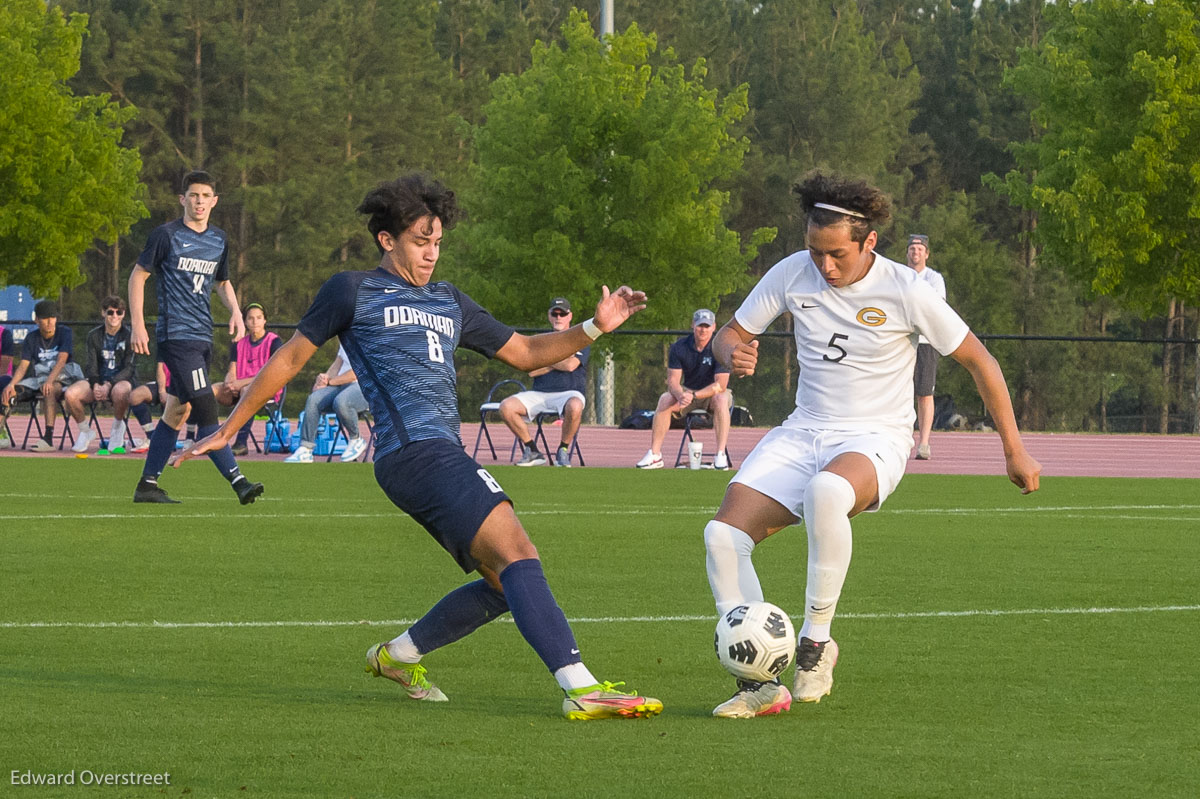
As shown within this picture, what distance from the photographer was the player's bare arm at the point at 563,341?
19.3 ft

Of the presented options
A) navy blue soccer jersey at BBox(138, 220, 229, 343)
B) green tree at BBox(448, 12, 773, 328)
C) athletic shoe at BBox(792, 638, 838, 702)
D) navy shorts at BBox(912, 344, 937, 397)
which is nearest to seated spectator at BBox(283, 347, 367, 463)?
navy blue soccer jersey at BBox(138, 220, 229, 343)

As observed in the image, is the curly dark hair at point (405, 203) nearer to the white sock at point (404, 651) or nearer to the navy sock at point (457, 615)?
→ the navy sock at point (457, 615)

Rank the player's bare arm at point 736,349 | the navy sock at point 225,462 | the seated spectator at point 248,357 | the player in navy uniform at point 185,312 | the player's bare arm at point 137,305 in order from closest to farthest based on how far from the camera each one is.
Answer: the player's bare arm at point 736,349 → the navy sock at point 225,462 → the player in navy uniform at point 185,312 → the player's bare arm at point 137,305 → the seated spectator at point 248,357

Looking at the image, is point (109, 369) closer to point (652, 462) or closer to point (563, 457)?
point (563, 457)

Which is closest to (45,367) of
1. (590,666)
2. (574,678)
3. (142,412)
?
(142,412)

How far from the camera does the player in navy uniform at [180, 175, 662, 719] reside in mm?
5445

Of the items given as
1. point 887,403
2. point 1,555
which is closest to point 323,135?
point 1,555

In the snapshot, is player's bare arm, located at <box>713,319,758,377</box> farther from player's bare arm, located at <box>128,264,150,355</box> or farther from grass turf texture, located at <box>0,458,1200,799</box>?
player's bare arm, located at <box>128,264,150,355</box>

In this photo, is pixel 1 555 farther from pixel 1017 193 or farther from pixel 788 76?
pixel 788 76

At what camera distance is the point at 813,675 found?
5719mm

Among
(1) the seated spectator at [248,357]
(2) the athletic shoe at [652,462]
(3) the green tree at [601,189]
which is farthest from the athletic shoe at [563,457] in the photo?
(3) the green tree at [601,189]

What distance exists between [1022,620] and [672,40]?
190 ft

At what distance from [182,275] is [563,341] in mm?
7655

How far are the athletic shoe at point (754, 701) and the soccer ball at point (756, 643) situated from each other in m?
0.04
